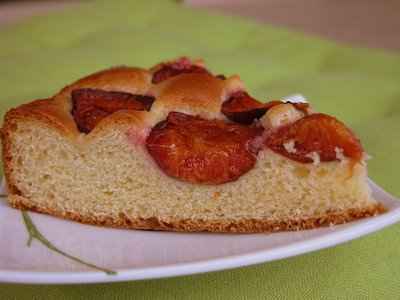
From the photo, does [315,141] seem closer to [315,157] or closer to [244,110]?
[315,157]

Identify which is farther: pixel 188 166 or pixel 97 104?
pixel 97 104

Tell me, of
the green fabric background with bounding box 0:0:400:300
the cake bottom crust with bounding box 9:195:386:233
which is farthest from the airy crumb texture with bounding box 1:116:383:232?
the green fabric background with bounding box 0:0:400:300

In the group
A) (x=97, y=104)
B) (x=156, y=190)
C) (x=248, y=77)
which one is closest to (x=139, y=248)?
(x=156, y=190)

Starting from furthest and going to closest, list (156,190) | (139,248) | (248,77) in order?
(248,77) < (156,190) < (139,248)

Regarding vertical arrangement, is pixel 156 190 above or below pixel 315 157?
below

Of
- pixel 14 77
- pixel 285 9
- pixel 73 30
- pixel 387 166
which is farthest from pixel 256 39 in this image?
pixel 285 9

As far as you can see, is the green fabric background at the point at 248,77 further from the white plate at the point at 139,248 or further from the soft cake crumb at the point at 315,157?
the soft cake crumb at the point at 315,157

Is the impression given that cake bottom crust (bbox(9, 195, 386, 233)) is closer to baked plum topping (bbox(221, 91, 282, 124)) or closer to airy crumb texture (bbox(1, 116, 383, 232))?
airy crumb texture (bbox(1, 116, 383, 232))

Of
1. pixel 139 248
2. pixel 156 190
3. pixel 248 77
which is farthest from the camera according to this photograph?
pixel 248 77
